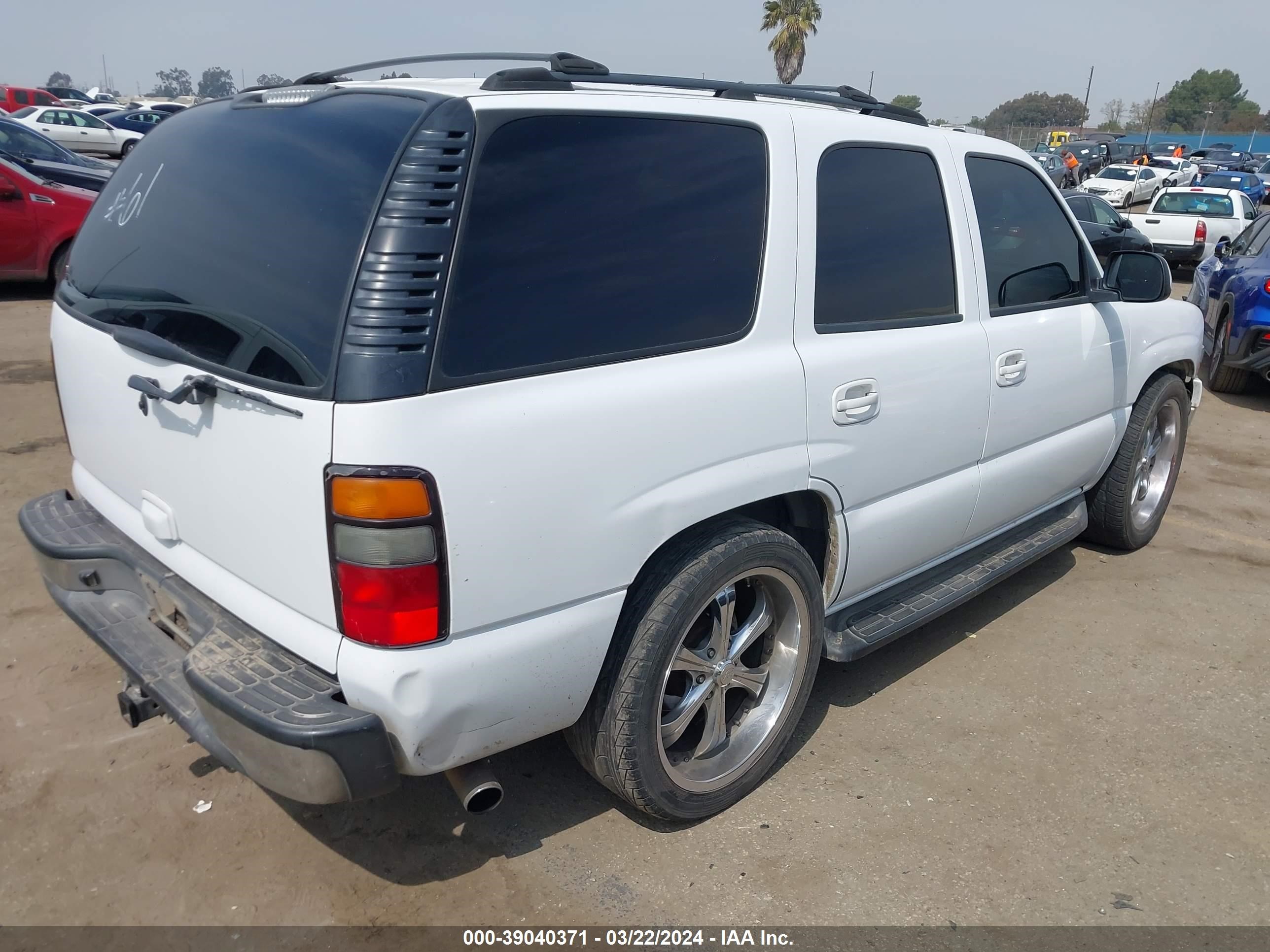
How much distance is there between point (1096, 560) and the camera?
5.04 m

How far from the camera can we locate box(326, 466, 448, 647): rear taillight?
Answer: 6.57ft

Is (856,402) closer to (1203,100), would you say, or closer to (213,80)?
(213,80)

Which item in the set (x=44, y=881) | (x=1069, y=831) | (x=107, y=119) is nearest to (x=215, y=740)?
(x=44, y=881)

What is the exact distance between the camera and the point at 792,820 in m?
2.94

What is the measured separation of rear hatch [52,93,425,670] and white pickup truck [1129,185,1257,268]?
50.6 ft

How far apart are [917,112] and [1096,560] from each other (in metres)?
2.64

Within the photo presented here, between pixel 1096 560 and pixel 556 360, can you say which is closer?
pixel 556 360

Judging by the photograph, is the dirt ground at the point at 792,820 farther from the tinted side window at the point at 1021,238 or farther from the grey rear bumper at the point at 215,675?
the tinted side window at the point at 1021,238

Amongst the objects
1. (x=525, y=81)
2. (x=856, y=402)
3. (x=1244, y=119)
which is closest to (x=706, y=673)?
(x=856, y=402)

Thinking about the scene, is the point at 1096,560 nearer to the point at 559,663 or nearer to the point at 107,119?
the point at 559,663

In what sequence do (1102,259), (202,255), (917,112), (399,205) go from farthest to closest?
(1102,259) → (917,112) → (202,255) → (399,205)

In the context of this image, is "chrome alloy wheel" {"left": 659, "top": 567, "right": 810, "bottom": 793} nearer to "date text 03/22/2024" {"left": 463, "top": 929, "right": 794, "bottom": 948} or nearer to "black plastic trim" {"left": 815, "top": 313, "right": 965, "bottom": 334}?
"date text 03/22/2024" {"left": 463, "top": 929, "right": 794, "bottom": 948}

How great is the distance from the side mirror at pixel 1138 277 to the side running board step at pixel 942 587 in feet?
3.25

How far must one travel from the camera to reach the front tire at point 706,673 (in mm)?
2518
